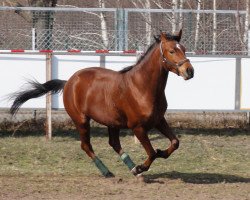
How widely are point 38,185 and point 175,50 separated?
2460 millimetres

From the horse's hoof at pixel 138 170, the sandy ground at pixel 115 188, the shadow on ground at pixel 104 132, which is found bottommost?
the shadow on ground at pixel 104 132

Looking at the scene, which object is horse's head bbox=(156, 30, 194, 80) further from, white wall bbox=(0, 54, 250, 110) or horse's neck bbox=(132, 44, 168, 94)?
white wall bbox=(0, 54, 250, 110)

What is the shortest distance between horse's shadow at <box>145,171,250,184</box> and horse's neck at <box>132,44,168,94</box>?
128cm

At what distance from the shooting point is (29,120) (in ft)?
49.2

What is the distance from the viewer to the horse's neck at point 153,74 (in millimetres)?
9336

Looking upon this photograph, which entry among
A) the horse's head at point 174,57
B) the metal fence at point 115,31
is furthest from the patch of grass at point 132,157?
the metal fence at point 115,31

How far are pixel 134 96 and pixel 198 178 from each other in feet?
5.19

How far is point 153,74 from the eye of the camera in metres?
9.38

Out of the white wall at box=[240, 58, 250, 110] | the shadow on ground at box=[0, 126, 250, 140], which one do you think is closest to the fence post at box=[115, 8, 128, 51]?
the shadow on ground at box=[0, 126, 250, 140]

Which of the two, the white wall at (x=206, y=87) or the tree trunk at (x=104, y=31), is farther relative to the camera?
the tree trunk at (x=104, y=31)

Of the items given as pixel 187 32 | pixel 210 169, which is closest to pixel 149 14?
pixel 187 32

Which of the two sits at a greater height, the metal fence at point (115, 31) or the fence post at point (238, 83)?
the metal fence at point (115, 31)

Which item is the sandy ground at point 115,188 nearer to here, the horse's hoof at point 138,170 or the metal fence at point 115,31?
the horse's hoof at point 138,170

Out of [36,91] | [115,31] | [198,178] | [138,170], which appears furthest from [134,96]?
[115,31]
